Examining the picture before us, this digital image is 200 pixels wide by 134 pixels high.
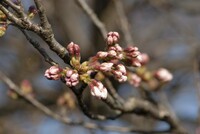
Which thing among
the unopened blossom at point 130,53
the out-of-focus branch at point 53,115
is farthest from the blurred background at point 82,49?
the unopened blossom at point 130,53

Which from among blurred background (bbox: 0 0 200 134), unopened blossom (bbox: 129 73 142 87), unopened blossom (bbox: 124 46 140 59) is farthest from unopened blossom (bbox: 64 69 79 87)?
blurred background (bbox: 0 0 200 134)

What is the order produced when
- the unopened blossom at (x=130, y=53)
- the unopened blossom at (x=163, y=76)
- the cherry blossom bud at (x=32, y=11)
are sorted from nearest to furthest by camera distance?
the cherry blossom bud at (x=32, y=11)
the unopened blossom at (x=130, y=53)
the unopened blossom at (x=163, y=76)

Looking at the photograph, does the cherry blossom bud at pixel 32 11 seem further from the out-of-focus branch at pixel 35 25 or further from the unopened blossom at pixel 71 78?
the unopened blossom at pixel 71 78

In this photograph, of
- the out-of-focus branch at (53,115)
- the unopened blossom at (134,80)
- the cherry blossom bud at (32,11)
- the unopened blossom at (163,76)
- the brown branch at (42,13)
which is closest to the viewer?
the brown branch at (42,13)

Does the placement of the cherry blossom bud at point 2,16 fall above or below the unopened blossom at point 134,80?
below

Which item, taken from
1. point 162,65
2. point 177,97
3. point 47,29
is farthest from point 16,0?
point 177,97

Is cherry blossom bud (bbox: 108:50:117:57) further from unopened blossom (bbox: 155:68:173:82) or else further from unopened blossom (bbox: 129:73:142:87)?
unopened blossom (bbox: 155:68:173:82)

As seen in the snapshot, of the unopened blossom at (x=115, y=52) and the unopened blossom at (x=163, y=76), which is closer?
the unopened blossom at (x=115, y=52)

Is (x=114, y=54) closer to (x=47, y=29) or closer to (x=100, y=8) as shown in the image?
(x=47, y=29)

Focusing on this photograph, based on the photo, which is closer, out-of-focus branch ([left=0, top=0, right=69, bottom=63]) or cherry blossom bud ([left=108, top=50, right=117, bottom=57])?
out-of-focus branch ([left=0, top=0, right=69, bottom=63])
